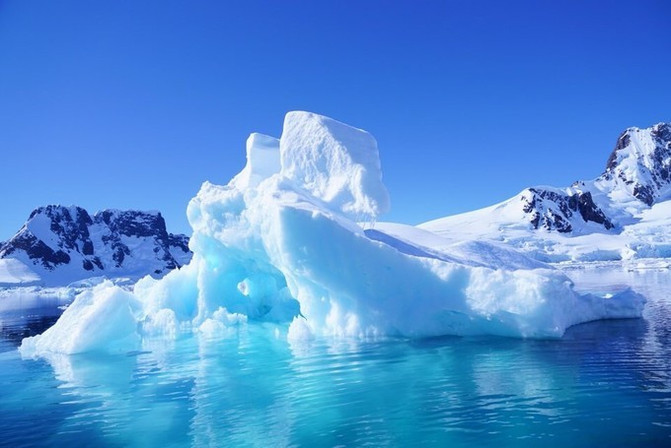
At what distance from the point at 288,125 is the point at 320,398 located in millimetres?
12739

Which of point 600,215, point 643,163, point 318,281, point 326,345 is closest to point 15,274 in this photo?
point 318,281

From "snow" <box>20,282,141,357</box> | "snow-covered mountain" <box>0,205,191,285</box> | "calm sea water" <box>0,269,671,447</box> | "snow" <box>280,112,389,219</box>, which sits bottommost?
"calm sea water" <box>0,269,671,447</box>

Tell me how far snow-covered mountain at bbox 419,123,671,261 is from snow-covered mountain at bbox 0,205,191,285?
89.2m

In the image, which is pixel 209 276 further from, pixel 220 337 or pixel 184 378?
pixel 184 378

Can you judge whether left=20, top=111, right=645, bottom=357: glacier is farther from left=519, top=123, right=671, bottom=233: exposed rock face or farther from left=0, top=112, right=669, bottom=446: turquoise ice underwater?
left=519, top=123, right=671, bottom=233: exposed rock face

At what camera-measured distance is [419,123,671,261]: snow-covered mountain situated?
273ft

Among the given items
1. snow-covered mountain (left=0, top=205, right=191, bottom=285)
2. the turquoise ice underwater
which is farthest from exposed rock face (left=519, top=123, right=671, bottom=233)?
snow-covered mountain (left=0, top=205, right=191, bottom=285)

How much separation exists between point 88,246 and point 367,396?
16147 centimetres

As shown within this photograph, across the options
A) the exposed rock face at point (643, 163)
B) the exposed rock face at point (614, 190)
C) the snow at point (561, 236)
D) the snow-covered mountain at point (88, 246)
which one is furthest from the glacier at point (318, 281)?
the exposed rock face at point (643, 163)

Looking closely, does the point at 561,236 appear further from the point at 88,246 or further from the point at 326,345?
the point at 88,246

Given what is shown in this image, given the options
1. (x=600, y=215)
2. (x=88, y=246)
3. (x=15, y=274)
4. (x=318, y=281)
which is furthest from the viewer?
(x=88, y=246)

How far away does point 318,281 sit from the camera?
14148 millimetres

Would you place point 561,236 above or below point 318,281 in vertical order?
above

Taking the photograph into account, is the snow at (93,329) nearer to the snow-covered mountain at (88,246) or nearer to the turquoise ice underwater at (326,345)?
the turquoise ice underwater at (326,345)
